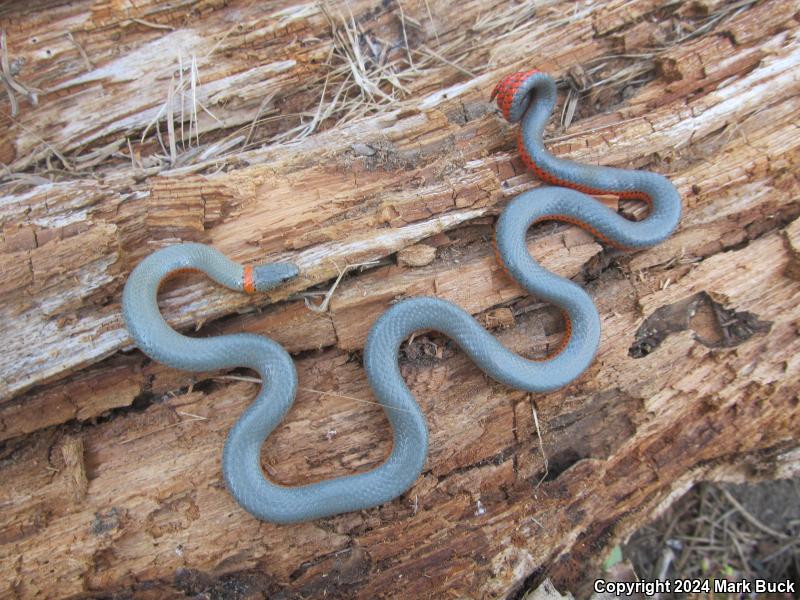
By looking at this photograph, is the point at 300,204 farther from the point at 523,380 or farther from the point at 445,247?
the point at 523,380

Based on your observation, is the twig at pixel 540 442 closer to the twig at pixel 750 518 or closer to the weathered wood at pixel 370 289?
the weathered wood at pixel 370 289

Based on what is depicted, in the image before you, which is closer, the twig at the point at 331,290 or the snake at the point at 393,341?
the snake at the point at 393,341

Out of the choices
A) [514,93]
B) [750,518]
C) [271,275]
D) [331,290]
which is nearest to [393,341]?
[331,290]

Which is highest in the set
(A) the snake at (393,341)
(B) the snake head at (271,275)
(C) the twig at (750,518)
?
(B) the snake head at (271,275)

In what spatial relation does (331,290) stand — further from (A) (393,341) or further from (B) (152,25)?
(B) (152,25)

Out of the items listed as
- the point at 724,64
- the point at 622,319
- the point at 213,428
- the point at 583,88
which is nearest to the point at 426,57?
the point at 583,88

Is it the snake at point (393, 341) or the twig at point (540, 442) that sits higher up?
the snake at point (393, 341)

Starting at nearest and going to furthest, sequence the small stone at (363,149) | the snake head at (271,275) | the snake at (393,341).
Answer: the snake at (393,341), the snake head at (271,275), the small stone at (363,149)

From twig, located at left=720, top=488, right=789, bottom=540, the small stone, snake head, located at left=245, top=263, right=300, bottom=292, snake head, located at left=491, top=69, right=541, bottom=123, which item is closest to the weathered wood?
the small stone

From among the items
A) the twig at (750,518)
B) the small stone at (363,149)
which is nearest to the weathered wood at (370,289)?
the small stone at (363,149)
